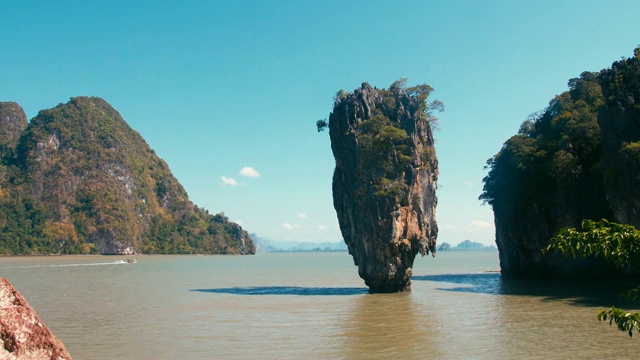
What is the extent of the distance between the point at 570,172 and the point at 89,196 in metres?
140

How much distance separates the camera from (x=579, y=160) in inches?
1398

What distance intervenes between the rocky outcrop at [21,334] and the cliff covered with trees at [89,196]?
139 m

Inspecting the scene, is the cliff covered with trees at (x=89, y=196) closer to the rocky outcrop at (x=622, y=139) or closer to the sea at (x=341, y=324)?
the sea at (x=341, y=324)

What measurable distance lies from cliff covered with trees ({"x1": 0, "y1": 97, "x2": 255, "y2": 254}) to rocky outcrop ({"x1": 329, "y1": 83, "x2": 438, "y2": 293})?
120544mm

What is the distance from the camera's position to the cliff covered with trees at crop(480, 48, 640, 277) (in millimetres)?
27312

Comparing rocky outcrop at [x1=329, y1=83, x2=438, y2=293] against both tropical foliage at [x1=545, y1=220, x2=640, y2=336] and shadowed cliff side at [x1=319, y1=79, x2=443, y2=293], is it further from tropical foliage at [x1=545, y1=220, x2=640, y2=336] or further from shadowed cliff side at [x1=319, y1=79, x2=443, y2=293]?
tropical foliage at [x1=545, y1=220, x2=640, y2=336]

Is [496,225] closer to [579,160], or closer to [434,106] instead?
[579,160]

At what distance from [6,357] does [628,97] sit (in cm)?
3162

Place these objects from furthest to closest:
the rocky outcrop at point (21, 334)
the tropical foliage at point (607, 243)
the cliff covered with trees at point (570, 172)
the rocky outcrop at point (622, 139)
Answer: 1. the cliff covered with trees at point (570, 172)
2. the rocky outcrop at point (622, 139)
3. the rocky outcrop at point (21, 334)
4. the tropical foliage at point (607, 243)

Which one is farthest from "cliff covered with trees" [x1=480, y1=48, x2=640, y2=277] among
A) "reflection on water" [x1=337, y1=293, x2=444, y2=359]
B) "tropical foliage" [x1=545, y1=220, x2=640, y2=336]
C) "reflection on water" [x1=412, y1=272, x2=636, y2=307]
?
"tropical foliage" [x1=545, y1=220, x2=640, y2=336]

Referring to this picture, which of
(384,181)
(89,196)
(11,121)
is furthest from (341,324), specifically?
(11,121)

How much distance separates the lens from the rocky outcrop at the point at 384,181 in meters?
30.1

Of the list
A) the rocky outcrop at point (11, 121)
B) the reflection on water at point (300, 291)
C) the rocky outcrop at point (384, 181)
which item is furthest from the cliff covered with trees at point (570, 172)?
the rocky outcrop at point (11, 121)

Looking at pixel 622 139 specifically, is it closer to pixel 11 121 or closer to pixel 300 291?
pixel 300 291
